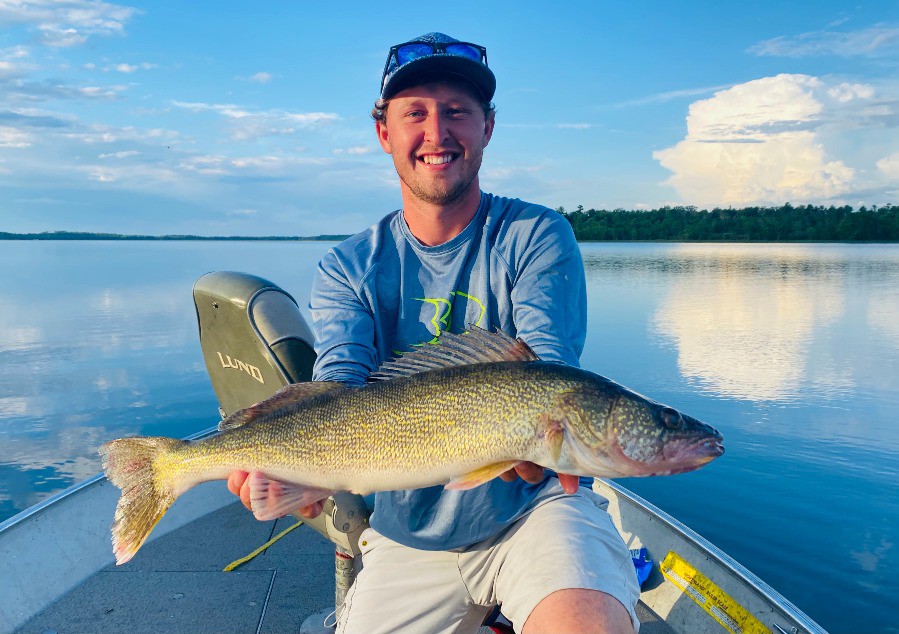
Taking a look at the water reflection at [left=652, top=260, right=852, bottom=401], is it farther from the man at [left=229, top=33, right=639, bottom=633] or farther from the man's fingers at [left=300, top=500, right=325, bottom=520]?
the man's fingers at [left=300, top=500, right=325, bottom=520]

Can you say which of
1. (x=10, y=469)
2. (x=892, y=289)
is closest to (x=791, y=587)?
(x=10, y=469)

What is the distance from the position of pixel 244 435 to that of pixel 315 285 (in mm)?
1012

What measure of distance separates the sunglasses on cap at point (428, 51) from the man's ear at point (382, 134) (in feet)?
1.00

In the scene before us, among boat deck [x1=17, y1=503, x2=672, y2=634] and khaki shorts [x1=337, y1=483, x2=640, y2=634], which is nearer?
khaki shorts [x1=337, y1=483, x2=640, y2=634]

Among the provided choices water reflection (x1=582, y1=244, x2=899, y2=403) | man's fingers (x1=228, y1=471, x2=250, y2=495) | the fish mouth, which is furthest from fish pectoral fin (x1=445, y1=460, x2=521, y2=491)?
water reflection (x1=582, y1=244, x2=899, y2=403)

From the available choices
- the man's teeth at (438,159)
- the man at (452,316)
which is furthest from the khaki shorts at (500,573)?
the man's teeth at (438,159)

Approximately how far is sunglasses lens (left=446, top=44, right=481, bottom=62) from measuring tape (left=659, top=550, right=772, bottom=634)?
10.5ft

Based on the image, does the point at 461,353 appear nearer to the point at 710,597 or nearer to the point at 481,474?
the point at 481,474

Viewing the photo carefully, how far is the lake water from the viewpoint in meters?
7.09

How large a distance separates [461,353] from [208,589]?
9.63 feet

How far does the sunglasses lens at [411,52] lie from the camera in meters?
3.24

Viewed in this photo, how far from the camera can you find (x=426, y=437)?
2.46 meters

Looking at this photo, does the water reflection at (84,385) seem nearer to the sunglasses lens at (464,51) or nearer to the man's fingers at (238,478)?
the man's fingers at (238,478)

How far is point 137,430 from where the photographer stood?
36.1ft
